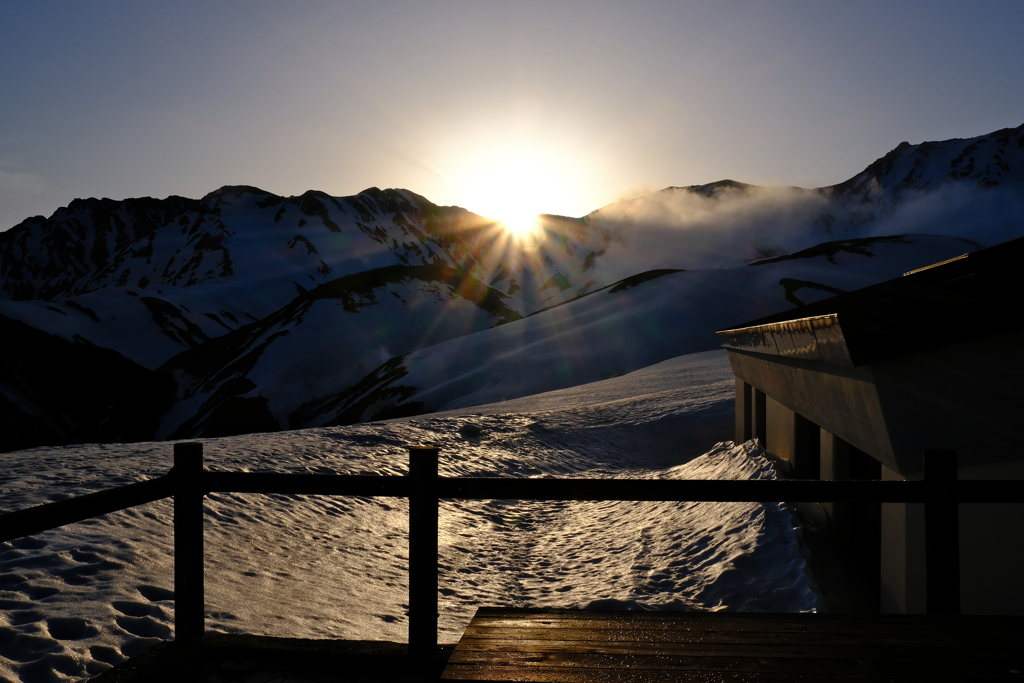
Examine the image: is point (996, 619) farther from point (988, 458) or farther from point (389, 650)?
point (389, 650)

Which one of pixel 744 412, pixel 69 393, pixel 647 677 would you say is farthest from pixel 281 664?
pixel 69 393

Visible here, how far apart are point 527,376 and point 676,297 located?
24659mm

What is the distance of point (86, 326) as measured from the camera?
10988cm

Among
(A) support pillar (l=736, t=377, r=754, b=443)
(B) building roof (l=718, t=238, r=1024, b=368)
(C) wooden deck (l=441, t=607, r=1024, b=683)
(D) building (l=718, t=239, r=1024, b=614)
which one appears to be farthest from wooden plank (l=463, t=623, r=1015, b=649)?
(A) support pillar (l=736, t=377, r=754, b=443)

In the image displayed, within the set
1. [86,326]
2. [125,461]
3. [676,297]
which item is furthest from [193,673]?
[86,326]

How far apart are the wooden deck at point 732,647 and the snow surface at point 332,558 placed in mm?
3275

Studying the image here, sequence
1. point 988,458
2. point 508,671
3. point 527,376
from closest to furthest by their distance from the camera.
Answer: point 508,671
point 988,458
point 527,376

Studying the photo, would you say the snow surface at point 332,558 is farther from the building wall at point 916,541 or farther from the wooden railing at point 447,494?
the wooden railing at point 447,494

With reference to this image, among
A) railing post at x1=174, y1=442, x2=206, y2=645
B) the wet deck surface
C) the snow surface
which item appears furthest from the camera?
the snow surface

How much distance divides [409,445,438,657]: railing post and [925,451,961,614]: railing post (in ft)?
8.27

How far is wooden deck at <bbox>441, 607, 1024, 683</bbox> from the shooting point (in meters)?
2.50

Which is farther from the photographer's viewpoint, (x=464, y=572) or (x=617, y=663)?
(x=464, y=572)

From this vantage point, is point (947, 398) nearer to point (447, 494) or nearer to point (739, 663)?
point (739, 663)

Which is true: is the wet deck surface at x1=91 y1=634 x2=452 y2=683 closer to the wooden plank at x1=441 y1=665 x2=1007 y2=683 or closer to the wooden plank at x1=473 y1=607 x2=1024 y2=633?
the wooden plank at x1=473 y1=607 x2=1024 y2=633
